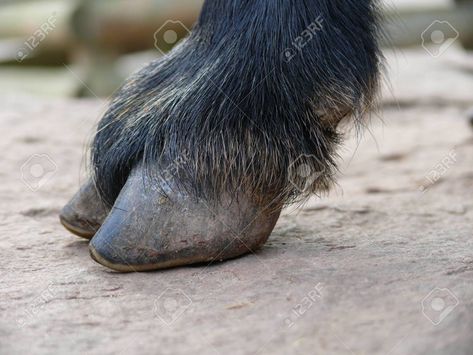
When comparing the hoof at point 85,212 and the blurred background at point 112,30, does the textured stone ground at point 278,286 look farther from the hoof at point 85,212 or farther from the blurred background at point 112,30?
the blurred background at point 112,30

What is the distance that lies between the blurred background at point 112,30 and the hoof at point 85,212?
2.88 metres

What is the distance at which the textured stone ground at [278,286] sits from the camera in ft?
4.12

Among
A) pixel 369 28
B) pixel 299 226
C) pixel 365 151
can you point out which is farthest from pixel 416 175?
pixel 369 28

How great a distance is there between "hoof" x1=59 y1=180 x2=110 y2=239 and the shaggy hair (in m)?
0.13

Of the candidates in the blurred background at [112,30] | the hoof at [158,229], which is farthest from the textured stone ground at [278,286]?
the blurred background at [112,30]

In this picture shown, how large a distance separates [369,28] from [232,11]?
11.8 inches

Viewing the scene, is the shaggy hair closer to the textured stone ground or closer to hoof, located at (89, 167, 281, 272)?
hoof, located at (89, 167, 281, 272)

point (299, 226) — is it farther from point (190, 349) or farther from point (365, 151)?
point (365, 151)

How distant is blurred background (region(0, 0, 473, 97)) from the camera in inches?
199

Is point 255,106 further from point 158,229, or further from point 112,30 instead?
point 112,30

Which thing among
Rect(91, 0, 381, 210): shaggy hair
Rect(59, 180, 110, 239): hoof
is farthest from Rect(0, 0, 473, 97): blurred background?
Rect(91, 0, 381, 210): shaggy hair

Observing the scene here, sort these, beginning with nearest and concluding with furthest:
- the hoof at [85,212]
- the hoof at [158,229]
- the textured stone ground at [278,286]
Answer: the textured stone ground at [278,286] < the hoof at [158,229] < the hoof at [85,212]

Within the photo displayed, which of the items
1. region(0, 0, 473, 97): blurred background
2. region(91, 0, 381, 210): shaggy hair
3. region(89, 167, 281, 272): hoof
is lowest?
region(0, 0, 473, 97): blurred background

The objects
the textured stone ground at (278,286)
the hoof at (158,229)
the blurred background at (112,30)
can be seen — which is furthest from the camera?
the blurred background at (112,30)
